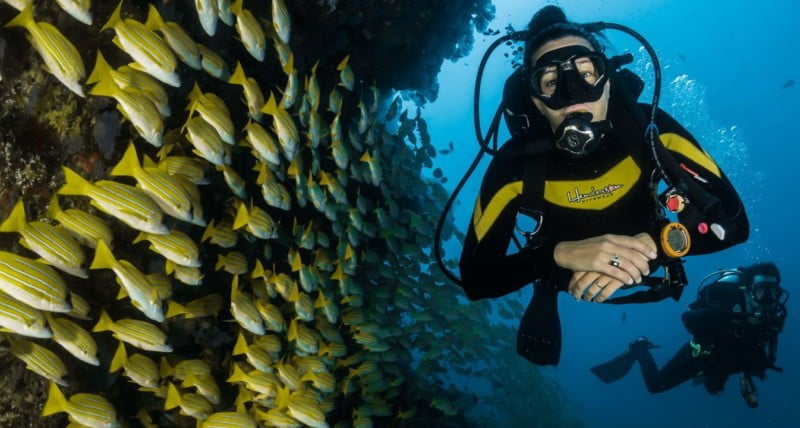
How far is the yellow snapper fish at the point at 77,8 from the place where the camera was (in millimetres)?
2393

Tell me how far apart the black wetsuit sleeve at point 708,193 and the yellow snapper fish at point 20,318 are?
12.2 ft

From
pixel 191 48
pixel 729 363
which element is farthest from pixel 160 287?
pixel 729 363

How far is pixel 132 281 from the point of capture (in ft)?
9.27

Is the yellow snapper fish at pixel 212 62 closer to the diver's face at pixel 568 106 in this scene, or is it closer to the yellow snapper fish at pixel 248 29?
the yellow snapper fish at pixel 248 29

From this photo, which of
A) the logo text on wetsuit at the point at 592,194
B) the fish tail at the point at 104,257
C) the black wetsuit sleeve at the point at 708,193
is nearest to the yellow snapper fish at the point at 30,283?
the fish tail at the point at 104,257

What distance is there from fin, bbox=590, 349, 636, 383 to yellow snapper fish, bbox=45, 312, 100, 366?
12.2 metres

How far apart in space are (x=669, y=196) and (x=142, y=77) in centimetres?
351

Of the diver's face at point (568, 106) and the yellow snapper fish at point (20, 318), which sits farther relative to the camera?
the diver's face at point (568, 106)

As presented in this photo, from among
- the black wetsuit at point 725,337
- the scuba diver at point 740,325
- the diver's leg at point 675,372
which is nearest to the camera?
the scuba diver at point 740,325

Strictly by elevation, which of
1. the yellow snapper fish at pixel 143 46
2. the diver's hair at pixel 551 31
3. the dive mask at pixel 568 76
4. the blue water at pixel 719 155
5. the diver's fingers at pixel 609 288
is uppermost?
the blue water at pixel 719 155

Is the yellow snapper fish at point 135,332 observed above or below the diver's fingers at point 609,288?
below

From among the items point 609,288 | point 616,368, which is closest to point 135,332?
point 609,288

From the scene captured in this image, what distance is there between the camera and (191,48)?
3.17 meters

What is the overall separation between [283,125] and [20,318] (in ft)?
7.22
